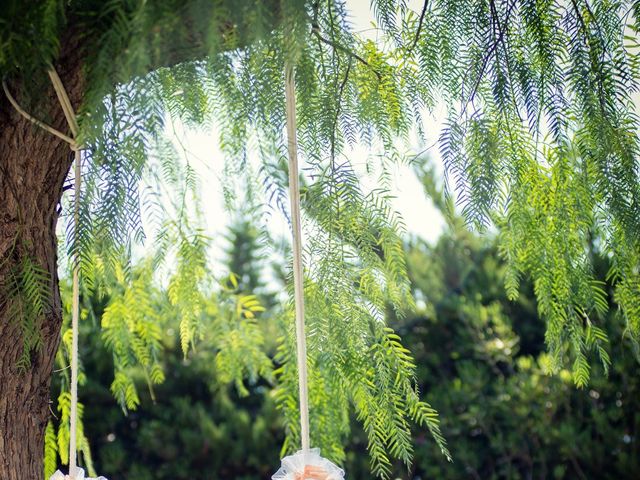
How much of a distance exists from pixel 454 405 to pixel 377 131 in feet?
11.1

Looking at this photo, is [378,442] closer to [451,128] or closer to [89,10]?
[451,128]

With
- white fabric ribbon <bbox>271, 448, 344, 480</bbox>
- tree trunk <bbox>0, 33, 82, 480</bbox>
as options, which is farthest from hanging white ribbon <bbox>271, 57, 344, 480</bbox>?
tree trunk <bbox>0, 33, 82, 480</bbox>

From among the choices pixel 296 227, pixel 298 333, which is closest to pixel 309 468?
pixel 298 333

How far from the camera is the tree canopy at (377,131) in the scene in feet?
2.73

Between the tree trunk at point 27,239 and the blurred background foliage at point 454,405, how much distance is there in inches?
123

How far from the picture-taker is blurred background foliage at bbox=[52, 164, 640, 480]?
414 cm

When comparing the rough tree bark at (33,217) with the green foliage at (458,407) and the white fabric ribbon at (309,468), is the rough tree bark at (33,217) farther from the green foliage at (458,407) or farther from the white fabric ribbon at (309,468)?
the green foliage at (458,407)

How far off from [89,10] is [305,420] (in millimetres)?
492

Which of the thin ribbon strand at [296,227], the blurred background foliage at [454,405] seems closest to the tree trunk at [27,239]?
the thin ribbon strand at [296,227]

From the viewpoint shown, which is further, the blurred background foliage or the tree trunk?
the blurred background foliage

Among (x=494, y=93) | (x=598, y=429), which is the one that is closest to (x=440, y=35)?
(x=494, y=93)

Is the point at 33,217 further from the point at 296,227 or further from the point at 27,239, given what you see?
the point at 296,227

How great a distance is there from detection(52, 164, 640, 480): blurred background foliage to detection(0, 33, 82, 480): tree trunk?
3125mm

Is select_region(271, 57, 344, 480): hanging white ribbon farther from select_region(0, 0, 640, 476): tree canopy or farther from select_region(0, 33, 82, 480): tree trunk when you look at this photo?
select_region(0, 33, 82, 480): tree trunk
